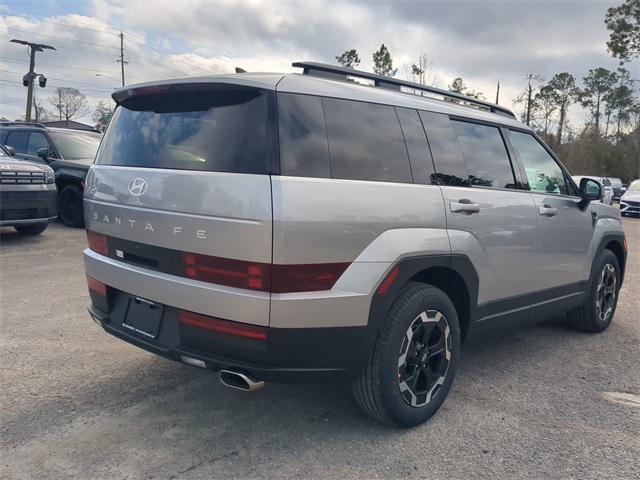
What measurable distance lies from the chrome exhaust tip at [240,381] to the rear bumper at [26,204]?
268 inches

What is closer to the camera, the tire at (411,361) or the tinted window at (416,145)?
the tire at (411,361)

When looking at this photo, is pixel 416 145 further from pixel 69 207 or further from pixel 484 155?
pixel 69 207

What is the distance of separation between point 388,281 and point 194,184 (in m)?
1.10

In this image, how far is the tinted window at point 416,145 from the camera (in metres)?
3.10

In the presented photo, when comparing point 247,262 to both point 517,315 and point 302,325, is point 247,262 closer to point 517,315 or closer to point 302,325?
point 302,325

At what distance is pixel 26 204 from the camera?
803 centimetres

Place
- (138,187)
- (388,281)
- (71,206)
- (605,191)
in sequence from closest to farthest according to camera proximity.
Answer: (388,281)
(138,187)
(605,191)
(71,206)

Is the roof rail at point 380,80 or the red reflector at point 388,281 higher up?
the roof rail at point 380,80

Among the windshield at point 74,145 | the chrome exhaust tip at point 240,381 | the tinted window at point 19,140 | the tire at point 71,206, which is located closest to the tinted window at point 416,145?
the chrome exhaust tip at point 240,381

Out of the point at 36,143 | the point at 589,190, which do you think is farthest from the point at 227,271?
the point at 36,143

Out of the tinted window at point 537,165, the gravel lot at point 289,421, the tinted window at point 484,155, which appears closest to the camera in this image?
the gravel lot at point 289,421

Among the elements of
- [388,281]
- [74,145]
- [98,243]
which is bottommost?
[388,281]

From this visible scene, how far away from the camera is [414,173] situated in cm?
306

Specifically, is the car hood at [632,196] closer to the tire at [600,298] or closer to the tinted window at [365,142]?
the tire at [600,298]
